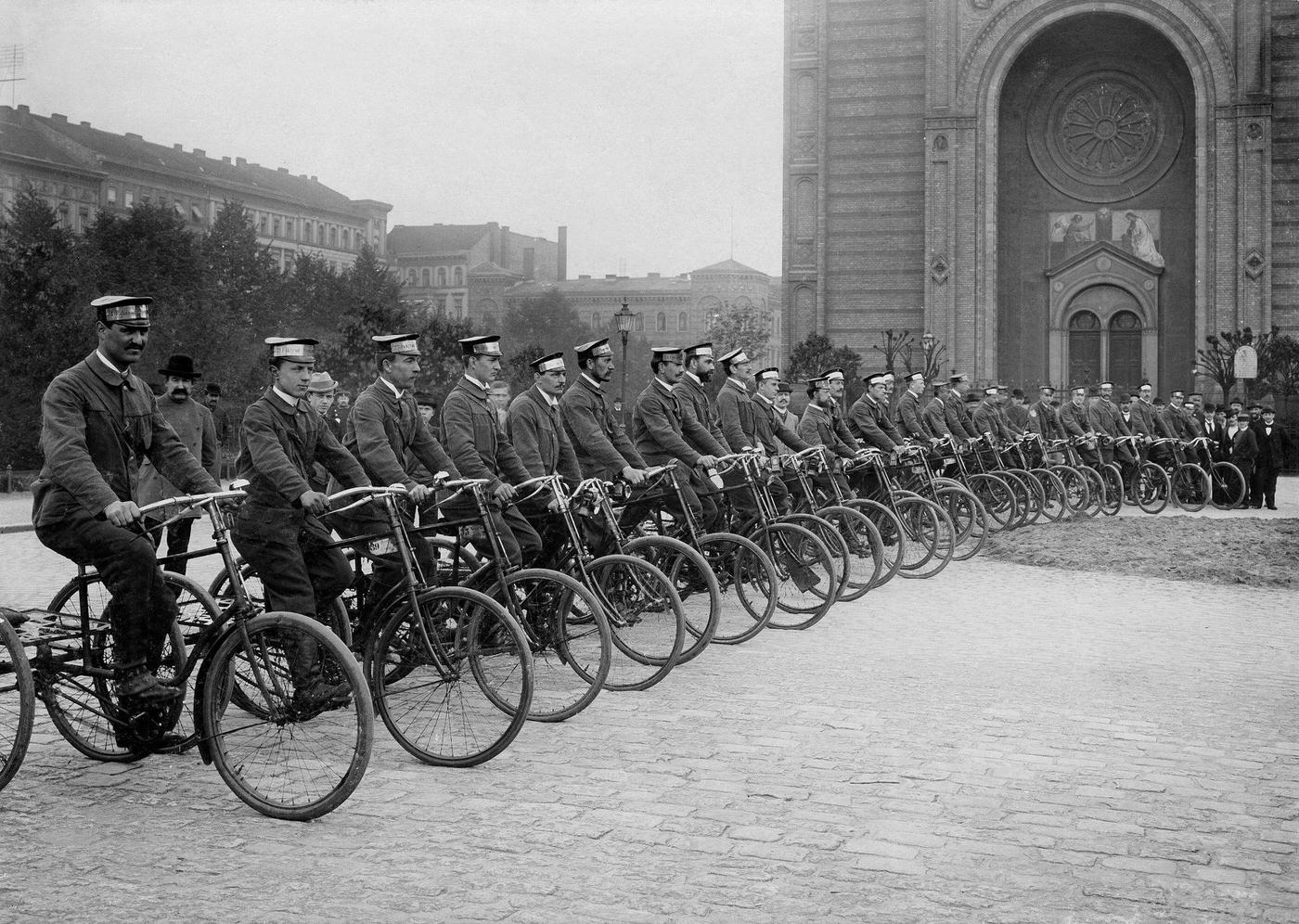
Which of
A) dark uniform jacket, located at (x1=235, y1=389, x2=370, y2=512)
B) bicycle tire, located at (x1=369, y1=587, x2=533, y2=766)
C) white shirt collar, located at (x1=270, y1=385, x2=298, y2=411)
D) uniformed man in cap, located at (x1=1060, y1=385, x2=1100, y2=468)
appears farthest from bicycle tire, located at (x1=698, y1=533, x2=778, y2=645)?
uniformed man in cap, located at (x1=1060, y1=385, x2=1100, y2=468)

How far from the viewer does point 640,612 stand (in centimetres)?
795

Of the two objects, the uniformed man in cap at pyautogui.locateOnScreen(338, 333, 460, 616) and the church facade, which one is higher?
the church facade

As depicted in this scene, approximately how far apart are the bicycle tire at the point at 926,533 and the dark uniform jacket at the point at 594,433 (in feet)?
11.8

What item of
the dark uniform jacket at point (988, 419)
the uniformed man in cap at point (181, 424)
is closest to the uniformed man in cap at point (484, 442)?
the uniformed man in cap at point (181, 424)

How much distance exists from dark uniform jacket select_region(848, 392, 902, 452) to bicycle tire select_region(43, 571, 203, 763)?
27.1ft

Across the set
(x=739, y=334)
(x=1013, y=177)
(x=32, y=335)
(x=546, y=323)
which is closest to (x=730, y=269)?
(x=546, y=323)

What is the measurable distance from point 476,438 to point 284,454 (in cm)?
241

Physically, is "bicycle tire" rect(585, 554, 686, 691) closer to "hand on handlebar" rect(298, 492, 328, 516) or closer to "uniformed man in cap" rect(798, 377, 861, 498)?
"hand on handlebar" rect(298, 492, 328, 516)

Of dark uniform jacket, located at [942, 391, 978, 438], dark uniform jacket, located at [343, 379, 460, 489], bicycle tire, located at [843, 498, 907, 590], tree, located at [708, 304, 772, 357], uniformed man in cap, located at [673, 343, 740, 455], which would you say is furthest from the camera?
tree, located at [708, 304, 772, 357]

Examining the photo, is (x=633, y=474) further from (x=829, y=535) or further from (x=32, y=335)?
(x=32, y=335)

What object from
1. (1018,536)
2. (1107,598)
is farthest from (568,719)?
(1018,536)

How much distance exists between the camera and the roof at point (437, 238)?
361 ft

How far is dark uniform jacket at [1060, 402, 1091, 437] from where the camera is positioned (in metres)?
20.3

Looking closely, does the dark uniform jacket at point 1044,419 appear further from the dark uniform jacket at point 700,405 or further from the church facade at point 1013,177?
the church facade at point 1013,177
